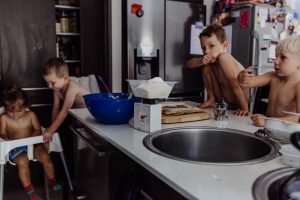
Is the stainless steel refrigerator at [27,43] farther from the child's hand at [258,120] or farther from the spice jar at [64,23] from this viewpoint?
the child's hand at [258,120]

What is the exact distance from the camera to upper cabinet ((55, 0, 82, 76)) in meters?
3.08

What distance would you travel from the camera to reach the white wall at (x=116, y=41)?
2.99m

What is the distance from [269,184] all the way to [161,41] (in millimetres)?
2494

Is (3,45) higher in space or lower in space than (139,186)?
higher

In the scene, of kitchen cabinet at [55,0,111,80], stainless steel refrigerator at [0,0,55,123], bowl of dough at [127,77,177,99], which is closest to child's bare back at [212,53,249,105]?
bowl of dough at [127,77,177,99]

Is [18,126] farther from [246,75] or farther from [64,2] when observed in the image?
[246,75]

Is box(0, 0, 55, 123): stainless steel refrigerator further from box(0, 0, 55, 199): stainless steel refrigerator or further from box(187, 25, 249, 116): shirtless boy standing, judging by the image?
box(187, 25, 249, 116): shirtless boy standing

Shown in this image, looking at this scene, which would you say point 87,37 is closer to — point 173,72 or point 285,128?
point 173,72

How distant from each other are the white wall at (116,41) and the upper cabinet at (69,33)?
0.37 metres

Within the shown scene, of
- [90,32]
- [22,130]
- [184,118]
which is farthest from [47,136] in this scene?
[90,32]

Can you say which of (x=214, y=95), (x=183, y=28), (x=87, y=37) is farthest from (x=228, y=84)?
(x=87, y=37)

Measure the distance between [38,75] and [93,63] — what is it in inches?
22.1

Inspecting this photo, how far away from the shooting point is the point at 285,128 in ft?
3.24

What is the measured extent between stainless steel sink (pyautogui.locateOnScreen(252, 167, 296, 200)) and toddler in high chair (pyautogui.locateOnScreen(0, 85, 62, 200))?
168cm
